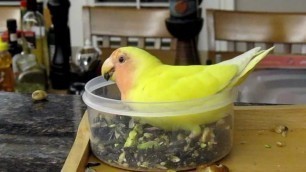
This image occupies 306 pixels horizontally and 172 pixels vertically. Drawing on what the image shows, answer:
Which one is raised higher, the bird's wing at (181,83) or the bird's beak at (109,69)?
the bird's beak at (109,69)

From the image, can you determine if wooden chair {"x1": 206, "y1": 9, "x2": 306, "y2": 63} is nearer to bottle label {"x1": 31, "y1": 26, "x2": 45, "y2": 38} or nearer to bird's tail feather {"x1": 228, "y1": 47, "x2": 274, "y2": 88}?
bottle label {"x1": 31, "y1": 26, "x2": 45, "y2": 38}

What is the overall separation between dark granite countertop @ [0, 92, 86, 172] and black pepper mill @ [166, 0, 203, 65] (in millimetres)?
393

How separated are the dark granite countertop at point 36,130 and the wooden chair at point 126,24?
0.67 m

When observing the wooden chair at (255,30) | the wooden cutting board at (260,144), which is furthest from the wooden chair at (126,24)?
the wooden cutting board at (260,144)

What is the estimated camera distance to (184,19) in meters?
1.36

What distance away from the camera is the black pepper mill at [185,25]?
Result: 1353 mm

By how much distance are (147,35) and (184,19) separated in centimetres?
38

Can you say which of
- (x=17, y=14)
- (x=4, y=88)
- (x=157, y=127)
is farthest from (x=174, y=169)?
(x=17, y=14)

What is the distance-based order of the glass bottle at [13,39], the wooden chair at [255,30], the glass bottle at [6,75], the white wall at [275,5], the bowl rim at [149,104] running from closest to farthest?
the bowl rim at [149,104] → the glass bottle at [6,75] → the glass bottle at [13,39] → the wooden chair at [255,30] → the white wall at [275,5]

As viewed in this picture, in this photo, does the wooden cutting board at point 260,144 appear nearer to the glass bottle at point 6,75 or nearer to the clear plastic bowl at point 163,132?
the clear plastic bowl at point 163,132

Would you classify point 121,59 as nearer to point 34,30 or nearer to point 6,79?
point 6,79

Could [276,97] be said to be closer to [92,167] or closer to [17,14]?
[92,167]

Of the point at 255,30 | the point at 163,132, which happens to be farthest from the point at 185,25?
the point at 163,132

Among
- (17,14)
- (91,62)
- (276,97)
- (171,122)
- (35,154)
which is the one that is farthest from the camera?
(17,14)
